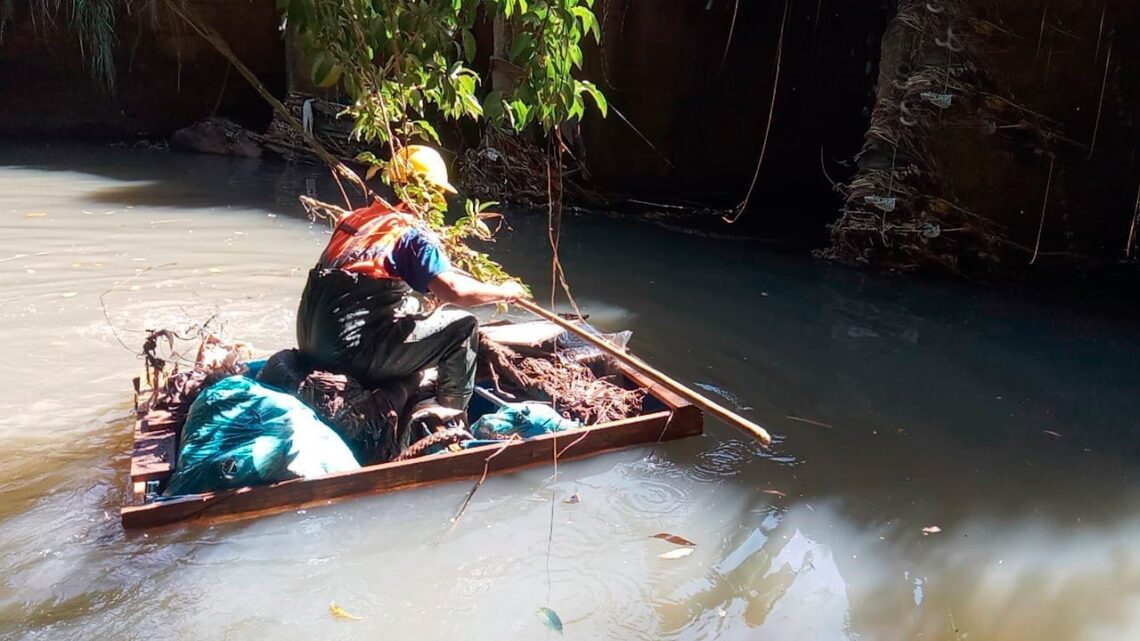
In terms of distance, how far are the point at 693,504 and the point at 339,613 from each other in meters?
1.46

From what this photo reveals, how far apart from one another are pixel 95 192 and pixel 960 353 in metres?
8.06

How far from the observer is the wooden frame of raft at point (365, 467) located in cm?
311

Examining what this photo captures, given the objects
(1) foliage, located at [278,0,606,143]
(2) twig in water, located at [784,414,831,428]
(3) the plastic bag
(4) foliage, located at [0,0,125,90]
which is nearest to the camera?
(1) foliage, located at [278,0,606,143]

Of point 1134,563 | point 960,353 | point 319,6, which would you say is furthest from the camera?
point 960,353

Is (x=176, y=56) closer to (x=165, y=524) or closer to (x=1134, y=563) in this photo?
(x=165, y=524)

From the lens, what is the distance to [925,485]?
3.89 metres

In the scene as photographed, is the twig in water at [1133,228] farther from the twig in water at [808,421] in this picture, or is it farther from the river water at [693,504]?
the twig in water at [808,421]

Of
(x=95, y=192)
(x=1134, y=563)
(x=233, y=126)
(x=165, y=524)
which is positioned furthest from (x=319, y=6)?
(x=233, y=126)

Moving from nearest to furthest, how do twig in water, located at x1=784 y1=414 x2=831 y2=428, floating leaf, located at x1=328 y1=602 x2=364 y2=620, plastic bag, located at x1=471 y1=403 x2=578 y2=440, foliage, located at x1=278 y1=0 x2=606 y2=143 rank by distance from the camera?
foliage, located at x1=278 y1=0 x2=606 y2=143 → floating leaf, located at x1=328 y1=602 x2=364 y2=620 → plastic bag, located at x1=471 y1=403 x2=578 y2=440 → twig in water, located at x1=784 y1=414 x2=831 y2=428

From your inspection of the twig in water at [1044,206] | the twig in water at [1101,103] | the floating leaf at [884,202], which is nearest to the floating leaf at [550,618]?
the floating leaf at [884,202]

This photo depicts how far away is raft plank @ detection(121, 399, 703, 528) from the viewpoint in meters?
3.09

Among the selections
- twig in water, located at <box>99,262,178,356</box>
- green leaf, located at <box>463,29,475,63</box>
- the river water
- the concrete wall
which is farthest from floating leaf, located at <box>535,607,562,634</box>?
the concrete wall

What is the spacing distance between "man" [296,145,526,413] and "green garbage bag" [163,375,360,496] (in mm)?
351

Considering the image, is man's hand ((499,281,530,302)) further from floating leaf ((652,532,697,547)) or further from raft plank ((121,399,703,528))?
floating leaf ((652,532,697,547))
